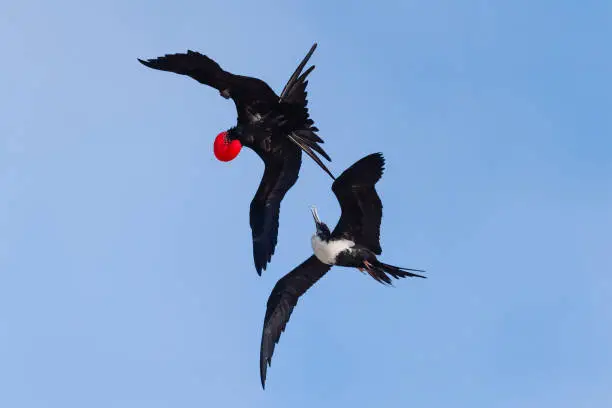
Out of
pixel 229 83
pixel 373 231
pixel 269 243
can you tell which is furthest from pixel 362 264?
pixel 229 83

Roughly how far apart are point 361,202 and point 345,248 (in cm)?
82

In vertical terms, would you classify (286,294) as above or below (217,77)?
below

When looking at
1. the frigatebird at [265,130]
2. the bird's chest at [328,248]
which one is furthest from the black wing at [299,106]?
the bird's chest at [328,248]

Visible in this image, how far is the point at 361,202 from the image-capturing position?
1700 centimetres

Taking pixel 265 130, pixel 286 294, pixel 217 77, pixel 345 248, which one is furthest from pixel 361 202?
pixel 217 77

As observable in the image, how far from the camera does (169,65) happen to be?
1742 centimetres

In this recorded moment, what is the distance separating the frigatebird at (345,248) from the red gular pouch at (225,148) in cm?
158

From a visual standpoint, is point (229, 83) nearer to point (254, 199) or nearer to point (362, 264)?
point (254, 199)

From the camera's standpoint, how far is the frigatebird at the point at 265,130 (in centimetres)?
1747

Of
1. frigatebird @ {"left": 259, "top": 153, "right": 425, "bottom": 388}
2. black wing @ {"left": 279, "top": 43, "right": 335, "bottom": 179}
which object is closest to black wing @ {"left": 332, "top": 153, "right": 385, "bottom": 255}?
frigatebird @ {"left": 259, "top": 153, "right": 425, "bottom": 388}

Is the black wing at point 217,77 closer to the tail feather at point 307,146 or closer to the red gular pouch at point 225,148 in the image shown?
the red gular pouch at point 225,148

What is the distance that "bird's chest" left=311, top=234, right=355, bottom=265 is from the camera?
17531 millimetres

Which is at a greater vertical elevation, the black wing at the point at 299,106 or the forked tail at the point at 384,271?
the black wing at the point at 299,106

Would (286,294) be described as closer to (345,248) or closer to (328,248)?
(328,248)
